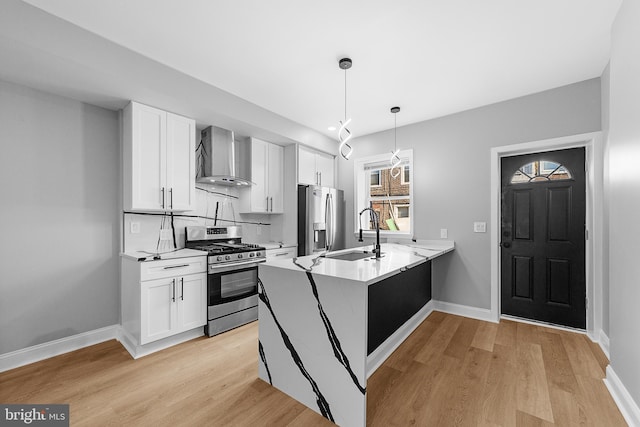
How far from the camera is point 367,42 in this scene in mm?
2213

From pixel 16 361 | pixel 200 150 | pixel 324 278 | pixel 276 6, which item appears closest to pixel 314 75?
pixel 276 6

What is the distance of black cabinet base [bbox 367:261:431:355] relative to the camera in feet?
7.78

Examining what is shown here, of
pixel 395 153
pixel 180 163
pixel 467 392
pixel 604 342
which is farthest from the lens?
pixel 395 153

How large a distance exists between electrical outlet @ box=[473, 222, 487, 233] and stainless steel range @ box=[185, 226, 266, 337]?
2.70 m

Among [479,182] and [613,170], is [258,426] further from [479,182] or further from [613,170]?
[479,182]

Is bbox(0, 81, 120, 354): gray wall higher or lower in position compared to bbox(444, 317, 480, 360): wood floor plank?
higher

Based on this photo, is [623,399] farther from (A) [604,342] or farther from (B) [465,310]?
(B) [465,310]

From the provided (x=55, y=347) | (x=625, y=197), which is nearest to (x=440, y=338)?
(x=625, y=197)

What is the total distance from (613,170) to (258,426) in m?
3.01

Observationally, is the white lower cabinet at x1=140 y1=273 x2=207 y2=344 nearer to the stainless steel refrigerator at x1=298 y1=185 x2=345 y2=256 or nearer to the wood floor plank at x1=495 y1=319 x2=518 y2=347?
the stainless steel refrigerator at x1=298 y1=185 x2=345 y2=256

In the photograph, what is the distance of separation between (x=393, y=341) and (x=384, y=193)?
242cm

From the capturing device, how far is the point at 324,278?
1.72m

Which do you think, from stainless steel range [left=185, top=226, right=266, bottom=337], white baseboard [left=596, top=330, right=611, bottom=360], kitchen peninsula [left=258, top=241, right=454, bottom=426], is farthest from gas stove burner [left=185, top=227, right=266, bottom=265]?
white baseboard [left=596, top=330, right=611, bottom=360]

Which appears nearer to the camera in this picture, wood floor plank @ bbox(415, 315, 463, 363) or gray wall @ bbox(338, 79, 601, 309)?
wood floor plank @ bbox(415, 315, 463, 363)
